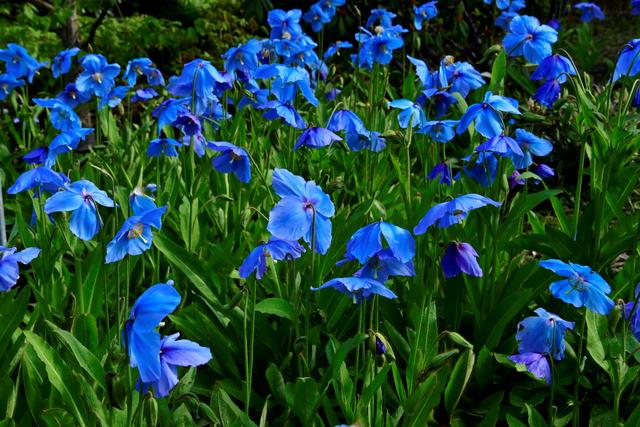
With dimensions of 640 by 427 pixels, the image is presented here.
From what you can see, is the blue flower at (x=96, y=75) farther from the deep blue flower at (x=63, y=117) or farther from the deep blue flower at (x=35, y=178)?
the deep blue flower at (x=35, y=178)

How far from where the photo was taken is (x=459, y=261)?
178 cm

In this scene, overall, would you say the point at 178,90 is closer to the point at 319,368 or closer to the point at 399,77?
the point at 319,368

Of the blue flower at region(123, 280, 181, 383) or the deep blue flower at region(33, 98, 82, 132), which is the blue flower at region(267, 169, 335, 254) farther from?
the deep blue flower at region(33, 98, 82, 132)

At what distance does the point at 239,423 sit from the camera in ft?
5.43

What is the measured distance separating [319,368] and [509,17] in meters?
3.00

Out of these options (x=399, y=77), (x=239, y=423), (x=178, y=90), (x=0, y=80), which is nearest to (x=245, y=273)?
(x=239, y=423)

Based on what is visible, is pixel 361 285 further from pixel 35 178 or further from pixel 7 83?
pixel 7 83

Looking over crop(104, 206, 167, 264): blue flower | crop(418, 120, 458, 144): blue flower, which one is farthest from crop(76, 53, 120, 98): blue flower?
crop(104, 206, 167, 264): blue flower

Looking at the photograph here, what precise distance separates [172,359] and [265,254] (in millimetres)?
374

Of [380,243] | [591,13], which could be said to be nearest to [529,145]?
[380,243]

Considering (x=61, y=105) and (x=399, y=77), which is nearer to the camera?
(x=61, y=105)

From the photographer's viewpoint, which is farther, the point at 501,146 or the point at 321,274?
the point at 321,274

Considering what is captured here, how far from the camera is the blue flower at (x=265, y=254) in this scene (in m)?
1.58

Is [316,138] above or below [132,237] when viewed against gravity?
below
